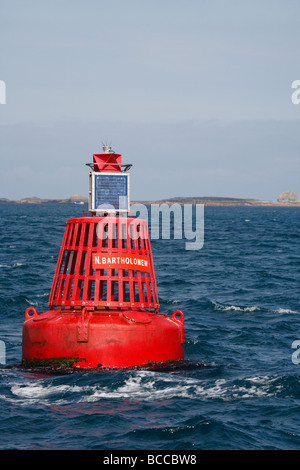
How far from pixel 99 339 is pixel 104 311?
1.00 meters

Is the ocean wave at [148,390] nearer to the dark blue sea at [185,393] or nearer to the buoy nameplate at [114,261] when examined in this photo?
the dark blue sea at [185,393]

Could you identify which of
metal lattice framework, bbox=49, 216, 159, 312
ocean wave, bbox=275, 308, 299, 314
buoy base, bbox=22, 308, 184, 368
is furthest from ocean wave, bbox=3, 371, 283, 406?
ocean wave, bbox=275, 308, 299, 314

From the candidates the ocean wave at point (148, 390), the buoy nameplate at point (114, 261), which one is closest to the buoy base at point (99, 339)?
the ocean wave at point (148, 390)

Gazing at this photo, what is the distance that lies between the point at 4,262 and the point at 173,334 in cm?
2818

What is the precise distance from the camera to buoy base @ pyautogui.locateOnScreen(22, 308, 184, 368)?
1736 centimetres

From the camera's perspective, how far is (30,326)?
18156mm

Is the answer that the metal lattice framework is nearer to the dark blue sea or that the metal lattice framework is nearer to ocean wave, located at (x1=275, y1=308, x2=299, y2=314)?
the dark blue sea

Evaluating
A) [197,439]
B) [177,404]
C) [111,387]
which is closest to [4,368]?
[111,387]

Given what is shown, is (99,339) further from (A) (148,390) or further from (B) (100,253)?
(B) (100,253)

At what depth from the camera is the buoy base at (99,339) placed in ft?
57.0

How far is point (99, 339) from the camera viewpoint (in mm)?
17359

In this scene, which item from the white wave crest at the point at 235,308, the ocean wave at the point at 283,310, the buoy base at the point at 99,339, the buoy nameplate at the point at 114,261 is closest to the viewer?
the buoy base at the point at 99,339

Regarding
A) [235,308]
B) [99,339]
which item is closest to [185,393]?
[99,339]

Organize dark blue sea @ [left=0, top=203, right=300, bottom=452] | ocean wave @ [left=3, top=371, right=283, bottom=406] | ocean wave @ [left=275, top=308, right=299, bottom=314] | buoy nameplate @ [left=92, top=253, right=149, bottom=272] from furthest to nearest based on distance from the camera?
ocean wave @ [left=275, top=308, right=299, bottom=314] < buoy nameplate @ [left=92, top=253, right=149, bottom=272] < ocean wave @ [left=3, top=371, right=283, bottom=406] < dark blue sea @ [left=0, top=203, right=300, bottom=452]
